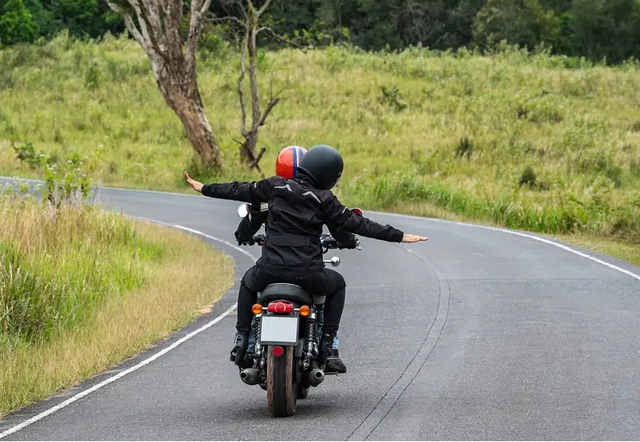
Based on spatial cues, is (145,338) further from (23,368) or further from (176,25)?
(176,25)

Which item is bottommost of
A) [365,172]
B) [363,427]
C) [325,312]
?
[365,172]

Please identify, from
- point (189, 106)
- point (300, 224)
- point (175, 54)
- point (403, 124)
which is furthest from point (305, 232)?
→ point (403, 124)

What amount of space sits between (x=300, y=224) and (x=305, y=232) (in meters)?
0.07

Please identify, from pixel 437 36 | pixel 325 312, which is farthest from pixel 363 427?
pixel 437 36

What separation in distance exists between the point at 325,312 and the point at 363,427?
1048mm

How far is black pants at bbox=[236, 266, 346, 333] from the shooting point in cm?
827

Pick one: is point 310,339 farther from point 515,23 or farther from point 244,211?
point 515,23

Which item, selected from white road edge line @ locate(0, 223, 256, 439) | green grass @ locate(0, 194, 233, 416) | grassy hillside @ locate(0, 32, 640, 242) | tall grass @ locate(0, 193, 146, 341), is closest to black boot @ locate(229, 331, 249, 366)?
white road edge line @ locate(0, 223, 256, 439)

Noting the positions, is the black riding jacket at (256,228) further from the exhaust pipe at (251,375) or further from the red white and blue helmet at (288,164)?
the exhaust pipe at (251,375)

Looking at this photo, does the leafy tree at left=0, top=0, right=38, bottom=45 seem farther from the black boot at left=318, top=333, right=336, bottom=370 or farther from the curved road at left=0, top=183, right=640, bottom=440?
the black boot at left=318, top=333, right=336, bottom=370

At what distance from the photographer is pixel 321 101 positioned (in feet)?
187

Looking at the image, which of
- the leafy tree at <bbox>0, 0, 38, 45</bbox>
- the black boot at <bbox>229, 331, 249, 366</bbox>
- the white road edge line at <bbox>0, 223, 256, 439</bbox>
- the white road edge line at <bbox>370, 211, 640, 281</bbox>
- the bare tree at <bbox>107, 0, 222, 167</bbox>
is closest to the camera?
the white road edge line at <bbox>0, 223, 256, 439</bbox>

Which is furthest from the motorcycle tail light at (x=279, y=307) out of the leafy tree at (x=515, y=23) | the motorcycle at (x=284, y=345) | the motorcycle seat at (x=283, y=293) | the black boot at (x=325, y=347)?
the leafy tree at (x=515, y=23)

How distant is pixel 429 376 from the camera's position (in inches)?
385
